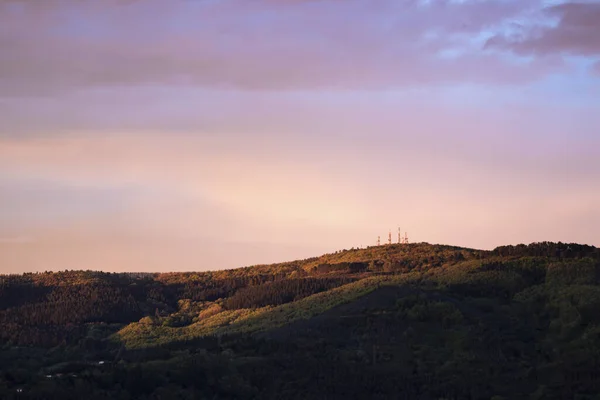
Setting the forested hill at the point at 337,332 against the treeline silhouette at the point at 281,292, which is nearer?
the forested hill at the point at 337,332

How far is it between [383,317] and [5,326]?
40.4m

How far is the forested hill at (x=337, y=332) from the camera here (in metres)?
59.8

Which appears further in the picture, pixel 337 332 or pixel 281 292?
pixel 281 292

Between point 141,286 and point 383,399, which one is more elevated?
point 141,286

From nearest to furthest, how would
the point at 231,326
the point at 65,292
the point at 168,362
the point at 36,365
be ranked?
the point at 168,362, the point at 36,365, the point at 231,326, the point at 65,292

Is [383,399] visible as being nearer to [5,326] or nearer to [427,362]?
[427,362]

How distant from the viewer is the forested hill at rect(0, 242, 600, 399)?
2354 inches

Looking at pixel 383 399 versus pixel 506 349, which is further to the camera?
pixel 506 349

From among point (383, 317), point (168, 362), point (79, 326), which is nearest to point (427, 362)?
point (383, 317)

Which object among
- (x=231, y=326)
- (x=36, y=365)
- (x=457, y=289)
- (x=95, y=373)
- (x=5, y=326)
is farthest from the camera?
(x=5, y=326)

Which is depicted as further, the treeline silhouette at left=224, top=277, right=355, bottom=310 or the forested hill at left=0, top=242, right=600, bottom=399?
the treeline silhouette at left=224, top=277, right=355, bottom=310

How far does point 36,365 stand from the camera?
73.5m

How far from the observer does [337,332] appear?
243 ft

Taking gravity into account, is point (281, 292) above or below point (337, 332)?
above
